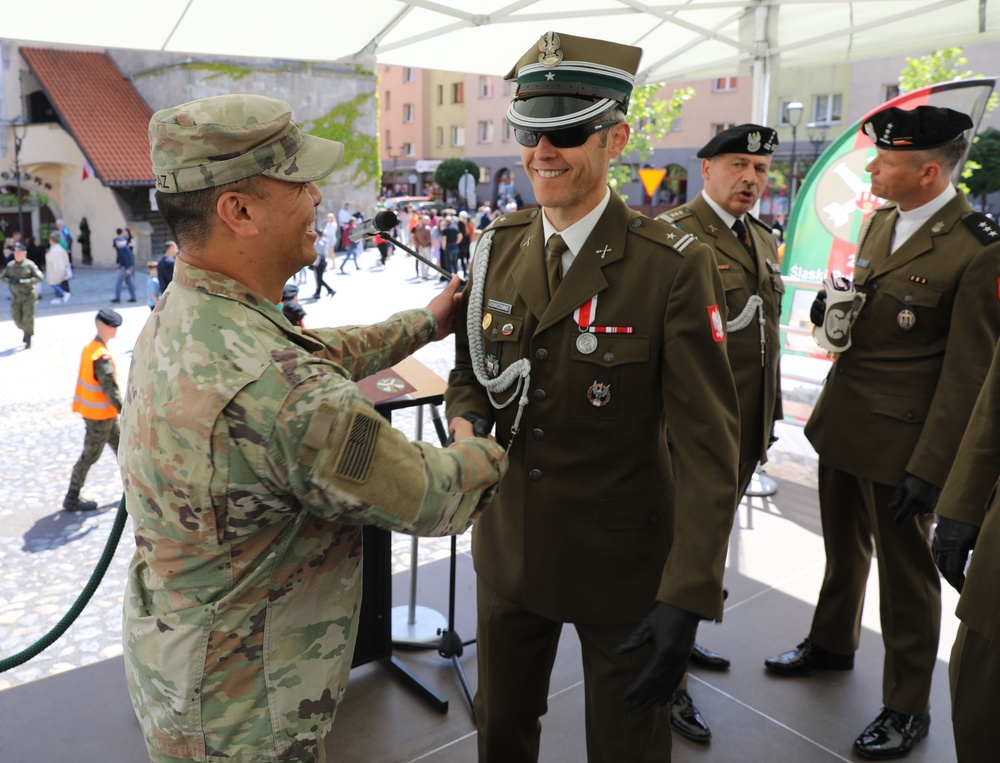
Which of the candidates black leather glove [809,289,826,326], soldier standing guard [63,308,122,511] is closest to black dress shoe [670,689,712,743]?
A: black leather glove [809,289,826,326]

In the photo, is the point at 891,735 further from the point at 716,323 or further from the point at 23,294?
the point at 23,294

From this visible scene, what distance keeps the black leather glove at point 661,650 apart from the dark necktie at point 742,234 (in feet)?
7.22

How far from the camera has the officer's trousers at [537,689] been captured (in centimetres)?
209

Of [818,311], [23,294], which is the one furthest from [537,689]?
[23,294]

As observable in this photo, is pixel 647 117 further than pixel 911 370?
Yes

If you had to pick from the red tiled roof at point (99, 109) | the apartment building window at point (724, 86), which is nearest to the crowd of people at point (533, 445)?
the red tiled roof at point (99, 109)

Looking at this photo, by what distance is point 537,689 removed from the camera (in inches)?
90.0

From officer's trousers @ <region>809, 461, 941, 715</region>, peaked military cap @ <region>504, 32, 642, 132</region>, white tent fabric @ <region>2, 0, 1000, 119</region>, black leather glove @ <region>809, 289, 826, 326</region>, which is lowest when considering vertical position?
officer's trousers @ <region>809, 461, 941, 715</region>

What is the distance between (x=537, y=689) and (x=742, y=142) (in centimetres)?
251

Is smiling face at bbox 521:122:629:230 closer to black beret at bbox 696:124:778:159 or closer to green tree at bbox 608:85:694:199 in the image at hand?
black beret at bbox 696:124:778:159

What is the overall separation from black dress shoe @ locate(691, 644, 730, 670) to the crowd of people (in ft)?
Result: 1.52

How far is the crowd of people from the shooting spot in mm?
1580

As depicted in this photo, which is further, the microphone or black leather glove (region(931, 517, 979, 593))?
the microphone

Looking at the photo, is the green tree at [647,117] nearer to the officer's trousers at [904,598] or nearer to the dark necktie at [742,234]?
the dark necktie at [742,234]
